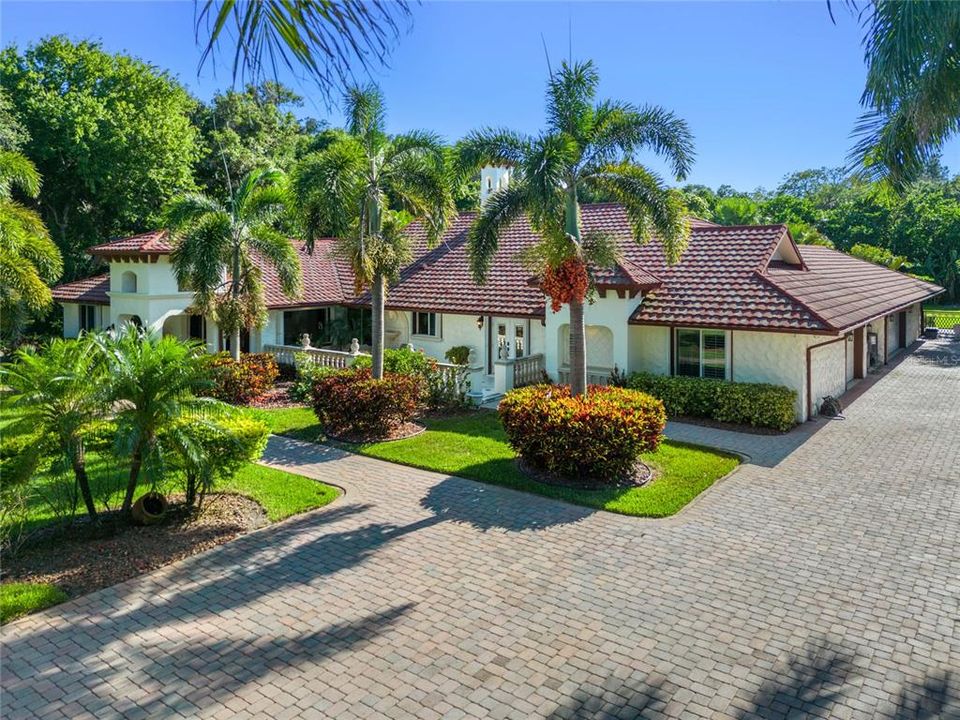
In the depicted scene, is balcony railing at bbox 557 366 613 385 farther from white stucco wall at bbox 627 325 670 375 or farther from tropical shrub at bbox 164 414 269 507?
tropical shrub at bbox 164 414 269 507

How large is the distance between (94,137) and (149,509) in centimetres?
2805

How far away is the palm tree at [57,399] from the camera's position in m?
9.84

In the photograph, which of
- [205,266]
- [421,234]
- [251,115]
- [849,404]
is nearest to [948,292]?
[849,404]

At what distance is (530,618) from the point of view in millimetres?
8445

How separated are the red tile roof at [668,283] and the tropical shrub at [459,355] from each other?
4.40ft

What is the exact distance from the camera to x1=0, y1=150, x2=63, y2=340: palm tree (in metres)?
17.2

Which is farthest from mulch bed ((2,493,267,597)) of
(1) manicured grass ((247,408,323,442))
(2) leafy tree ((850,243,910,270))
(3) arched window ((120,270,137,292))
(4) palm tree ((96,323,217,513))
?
(2) leafy tree ((850,243,910,270))

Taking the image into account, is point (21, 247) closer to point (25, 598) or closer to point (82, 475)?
point (82, 475)

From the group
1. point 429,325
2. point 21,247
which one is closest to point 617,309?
point 429,325

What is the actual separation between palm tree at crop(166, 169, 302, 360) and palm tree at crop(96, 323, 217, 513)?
10.5 m

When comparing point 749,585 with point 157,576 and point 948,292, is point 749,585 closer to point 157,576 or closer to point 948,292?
point 157,576

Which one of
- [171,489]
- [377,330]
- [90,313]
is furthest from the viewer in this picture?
[90,313]

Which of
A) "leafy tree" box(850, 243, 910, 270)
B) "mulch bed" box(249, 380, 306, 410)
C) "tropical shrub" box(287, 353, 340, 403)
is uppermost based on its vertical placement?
"leafy tree" box(850, 243, 910, 270)

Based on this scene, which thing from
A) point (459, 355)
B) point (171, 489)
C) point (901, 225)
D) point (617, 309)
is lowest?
point (171, 489)
